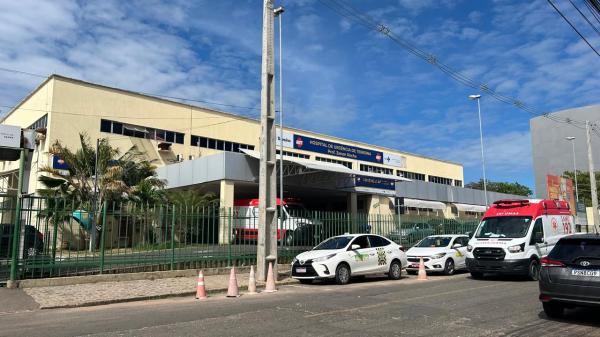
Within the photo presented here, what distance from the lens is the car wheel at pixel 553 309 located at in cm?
889

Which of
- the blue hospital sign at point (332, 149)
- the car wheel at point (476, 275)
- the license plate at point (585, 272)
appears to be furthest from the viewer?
the blue hospital sign at point (332, 149)

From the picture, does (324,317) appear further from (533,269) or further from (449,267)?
(449,267)

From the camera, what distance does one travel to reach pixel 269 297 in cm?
1221

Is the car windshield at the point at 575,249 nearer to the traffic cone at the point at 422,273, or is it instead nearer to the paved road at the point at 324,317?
the paved road at the point at 324,317

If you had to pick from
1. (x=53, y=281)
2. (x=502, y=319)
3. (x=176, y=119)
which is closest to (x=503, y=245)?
(x=502, y=319)

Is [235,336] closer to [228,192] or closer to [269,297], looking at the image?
[269,297]

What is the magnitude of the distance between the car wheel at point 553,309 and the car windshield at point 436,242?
10243 mm

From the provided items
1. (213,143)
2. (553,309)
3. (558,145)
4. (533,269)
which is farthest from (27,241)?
(558,145)

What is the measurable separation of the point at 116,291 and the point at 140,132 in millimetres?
25098

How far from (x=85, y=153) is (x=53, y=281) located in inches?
546

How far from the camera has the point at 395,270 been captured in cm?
1694

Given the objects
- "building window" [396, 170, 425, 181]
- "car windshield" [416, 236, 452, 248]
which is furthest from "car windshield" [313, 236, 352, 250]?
"building window" [396, 170, 425, 181]

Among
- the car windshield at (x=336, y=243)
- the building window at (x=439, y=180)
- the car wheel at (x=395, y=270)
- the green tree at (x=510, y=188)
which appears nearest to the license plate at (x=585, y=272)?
the car windshield at (x=336, y=243)

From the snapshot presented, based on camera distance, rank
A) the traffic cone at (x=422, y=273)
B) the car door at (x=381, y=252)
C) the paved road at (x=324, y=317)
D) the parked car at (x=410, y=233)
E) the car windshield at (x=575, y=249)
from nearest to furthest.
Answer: the paved road at (x=324, y=317)
the car windshield at (x=575, y=249)
the car door at (x=381, y=252)
the traffic cone at (x=422, y=273)
the parked car at (x=410, y=233)
